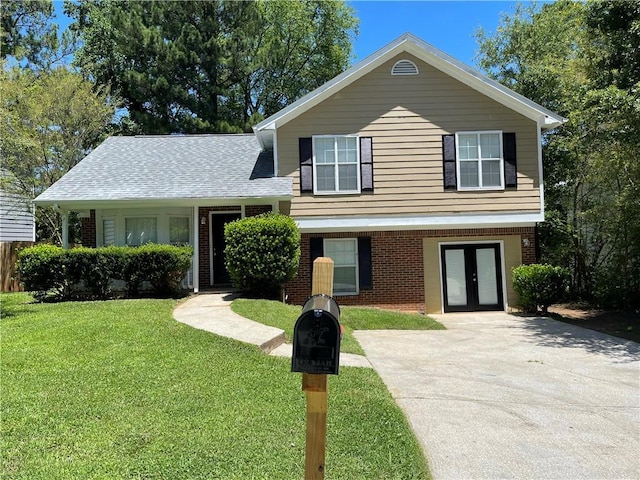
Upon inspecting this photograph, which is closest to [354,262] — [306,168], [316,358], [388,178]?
[388,178]

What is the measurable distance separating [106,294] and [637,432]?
35.9 feet

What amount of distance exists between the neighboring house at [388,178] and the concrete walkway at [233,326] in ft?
11.3

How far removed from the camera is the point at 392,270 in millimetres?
13477

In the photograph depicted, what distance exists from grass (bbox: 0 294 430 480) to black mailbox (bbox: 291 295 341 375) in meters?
1.50

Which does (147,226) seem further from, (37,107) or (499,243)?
(499,243)

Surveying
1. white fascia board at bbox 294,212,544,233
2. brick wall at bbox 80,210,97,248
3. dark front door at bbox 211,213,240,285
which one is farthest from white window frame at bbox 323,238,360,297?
brick wall at bbox 80,210,97,248

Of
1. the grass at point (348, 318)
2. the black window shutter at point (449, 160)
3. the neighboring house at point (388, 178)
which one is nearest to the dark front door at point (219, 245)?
the neighboring house at point (388, 178)

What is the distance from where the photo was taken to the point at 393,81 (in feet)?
44.0

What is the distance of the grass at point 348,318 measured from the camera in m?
9.20

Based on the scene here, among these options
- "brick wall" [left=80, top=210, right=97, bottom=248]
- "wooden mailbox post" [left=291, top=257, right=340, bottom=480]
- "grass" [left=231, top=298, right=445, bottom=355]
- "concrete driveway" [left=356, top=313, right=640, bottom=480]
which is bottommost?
"concrete driveway" [left=356, top=313, right=640, bottom=480]

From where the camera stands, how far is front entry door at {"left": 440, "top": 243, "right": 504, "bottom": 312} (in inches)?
545

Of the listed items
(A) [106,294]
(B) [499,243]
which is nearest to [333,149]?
(B) [499,243]

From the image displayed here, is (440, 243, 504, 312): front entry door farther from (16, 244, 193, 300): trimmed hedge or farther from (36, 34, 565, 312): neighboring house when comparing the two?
(16, 244, 193, 300): trimmed hedge

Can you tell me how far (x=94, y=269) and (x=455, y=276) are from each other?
385 inches
